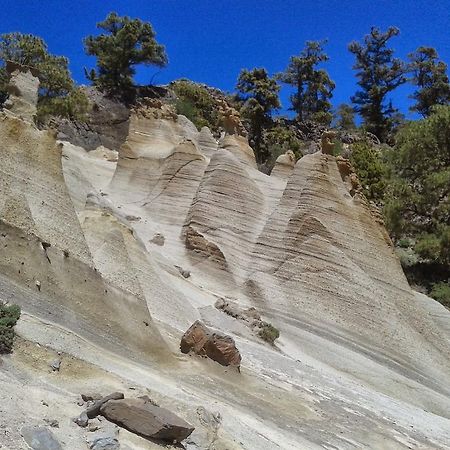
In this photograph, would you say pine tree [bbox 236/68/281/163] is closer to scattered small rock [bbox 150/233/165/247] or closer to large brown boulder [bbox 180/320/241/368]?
scattered small rock [bbox 150/233/165/247]

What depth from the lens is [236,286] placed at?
680 inches

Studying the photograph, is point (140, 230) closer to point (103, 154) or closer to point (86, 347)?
point (86, 347)

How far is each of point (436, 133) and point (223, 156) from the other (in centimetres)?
1352

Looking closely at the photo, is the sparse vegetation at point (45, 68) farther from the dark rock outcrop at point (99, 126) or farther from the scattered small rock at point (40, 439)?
the scattered small rock at point (40, 439)

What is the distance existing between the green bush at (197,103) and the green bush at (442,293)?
2578 centimetres

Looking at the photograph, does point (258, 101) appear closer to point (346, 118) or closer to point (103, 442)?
point (346, 118)

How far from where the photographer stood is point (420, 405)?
14.0 m

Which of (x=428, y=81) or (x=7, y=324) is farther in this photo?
(x=428, y=81)

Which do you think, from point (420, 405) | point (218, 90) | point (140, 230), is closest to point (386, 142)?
point (218, 90)

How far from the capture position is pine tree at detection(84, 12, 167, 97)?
5200 centimetres

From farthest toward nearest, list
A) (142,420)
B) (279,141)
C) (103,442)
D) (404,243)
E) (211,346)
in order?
(279,141), (404,243), (211,346), (142,420), (103,442)

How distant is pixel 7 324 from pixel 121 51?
47.5 m

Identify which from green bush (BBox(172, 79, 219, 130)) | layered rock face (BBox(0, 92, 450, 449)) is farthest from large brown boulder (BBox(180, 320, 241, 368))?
green bush (BBox(172, 79, 219, 130))

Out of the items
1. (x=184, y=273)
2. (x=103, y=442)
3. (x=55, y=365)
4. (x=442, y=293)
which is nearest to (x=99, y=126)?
(x=442, y=293)
